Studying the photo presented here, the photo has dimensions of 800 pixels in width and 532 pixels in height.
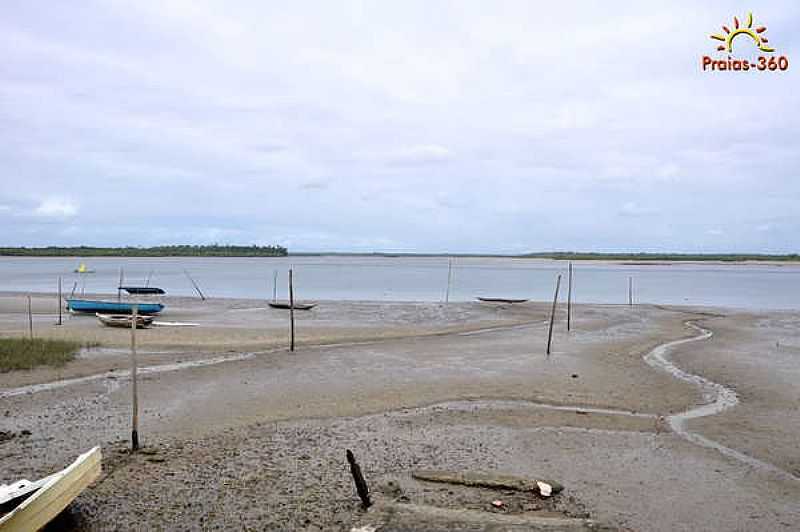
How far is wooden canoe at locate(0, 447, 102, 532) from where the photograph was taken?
5.87 metres

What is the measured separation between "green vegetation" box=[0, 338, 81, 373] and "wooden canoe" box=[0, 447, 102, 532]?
9494 mm

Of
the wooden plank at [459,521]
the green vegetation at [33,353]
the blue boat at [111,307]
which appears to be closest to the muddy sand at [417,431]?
the wooden plank at [459,521]

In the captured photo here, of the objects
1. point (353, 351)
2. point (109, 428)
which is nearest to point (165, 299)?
point (353, 351)

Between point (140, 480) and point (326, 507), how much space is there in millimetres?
2491

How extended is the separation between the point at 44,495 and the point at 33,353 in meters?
11.9

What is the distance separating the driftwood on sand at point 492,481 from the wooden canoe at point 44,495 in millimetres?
3853

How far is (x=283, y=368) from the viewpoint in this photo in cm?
1633

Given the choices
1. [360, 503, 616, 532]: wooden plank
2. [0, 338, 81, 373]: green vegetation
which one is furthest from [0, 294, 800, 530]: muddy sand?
[0, 338, 81, 373]: green vegetation

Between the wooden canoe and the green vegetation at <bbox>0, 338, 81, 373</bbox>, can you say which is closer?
the wooden canoe

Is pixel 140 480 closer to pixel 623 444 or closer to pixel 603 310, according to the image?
pixel 623 444

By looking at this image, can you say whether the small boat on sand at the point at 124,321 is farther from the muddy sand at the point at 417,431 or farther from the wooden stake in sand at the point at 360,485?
the wooden stake in sand at the point at 360,485

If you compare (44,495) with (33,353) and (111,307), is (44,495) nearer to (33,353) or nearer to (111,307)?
(33,353)

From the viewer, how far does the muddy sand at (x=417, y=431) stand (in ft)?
24.3

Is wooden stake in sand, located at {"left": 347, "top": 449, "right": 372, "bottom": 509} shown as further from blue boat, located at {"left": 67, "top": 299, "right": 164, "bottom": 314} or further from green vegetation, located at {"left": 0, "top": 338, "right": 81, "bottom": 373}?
blue boat, located at {"left": 67, "top": 299, "right": 164, "bottom": 314}
